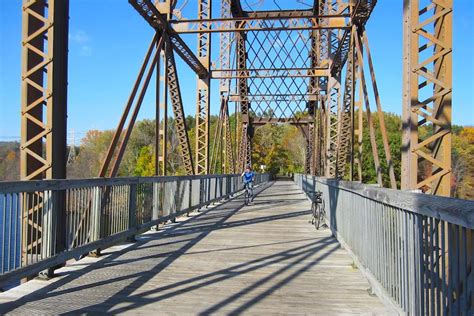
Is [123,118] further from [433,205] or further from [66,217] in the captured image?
[433,205]

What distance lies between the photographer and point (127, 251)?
7613 millimetres

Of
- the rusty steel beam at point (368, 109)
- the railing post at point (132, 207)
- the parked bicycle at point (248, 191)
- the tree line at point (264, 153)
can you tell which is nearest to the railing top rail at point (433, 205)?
the rusty steel beam at point (368, 109)

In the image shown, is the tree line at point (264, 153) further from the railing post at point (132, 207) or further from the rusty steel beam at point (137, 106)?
the railing post at point (132, 207)

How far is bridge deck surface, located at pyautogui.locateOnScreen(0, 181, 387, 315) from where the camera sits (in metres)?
4.65

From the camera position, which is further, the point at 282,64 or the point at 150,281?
the point at 282,64

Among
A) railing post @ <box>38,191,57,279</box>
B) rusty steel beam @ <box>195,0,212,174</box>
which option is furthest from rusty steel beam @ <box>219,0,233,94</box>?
railing post @ <box>38,191,57,279</box>

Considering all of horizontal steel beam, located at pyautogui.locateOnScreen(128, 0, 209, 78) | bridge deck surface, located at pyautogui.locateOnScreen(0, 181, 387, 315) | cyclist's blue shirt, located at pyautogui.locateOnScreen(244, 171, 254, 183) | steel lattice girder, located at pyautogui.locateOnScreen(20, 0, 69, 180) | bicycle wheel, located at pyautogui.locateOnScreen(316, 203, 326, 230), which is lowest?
bridge deck surface, located at pyautogui.locateOnScreen(0, 181, 387, 315)

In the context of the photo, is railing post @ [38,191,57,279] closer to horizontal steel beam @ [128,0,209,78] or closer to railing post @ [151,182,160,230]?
railing post @ [151,182,160,230]

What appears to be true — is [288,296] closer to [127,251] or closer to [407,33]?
[127,251]

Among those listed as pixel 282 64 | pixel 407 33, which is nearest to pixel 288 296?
pixel 407 33

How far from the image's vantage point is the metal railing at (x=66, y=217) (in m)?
4.63

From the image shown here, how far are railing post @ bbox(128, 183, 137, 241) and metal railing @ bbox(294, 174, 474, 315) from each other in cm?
415

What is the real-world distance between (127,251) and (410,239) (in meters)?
5.22

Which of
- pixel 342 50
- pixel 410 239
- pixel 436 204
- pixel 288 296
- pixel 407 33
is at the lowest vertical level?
pixel 288 296
